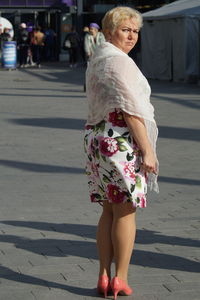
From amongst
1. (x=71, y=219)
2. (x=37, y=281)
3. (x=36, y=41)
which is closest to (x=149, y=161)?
(x=37, y=281)

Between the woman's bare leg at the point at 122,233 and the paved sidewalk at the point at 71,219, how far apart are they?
194mm

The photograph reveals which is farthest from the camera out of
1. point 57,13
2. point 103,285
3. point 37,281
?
point 57,13

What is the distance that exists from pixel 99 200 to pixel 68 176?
14.6ft

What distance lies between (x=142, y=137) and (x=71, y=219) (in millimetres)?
2584

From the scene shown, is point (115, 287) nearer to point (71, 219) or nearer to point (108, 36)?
point (108, 36)

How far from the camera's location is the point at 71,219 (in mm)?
7211

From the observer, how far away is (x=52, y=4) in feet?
144

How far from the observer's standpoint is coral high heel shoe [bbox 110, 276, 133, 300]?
16.1 ft

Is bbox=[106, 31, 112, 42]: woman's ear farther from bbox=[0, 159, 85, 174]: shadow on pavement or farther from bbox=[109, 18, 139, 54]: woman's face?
bbox=[0, 159, 85, 174]: shadow on pavement

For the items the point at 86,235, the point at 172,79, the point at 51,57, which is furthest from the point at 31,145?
the point at 51,57

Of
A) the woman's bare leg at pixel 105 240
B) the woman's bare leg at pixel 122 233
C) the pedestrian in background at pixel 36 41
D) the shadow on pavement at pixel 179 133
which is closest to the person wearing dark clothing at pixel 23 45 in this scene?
the pedestrian in background at pixel 36 41

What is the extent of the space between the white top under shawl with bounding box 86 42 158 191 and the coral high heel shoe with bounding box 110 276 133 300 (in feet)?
2.55

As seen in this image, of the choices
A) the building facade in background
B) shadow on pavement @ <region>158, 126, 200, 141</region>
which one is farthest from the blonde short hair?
the building facade in background

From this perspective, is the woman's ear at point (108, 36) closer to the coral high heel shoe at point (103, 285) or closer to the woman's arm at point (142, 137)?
the woman's arm at point (142, 137)
